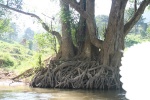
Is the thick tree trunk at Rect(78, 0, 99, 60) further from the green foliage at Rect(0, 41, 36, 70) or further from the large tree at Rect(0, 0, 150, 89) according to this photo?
the green foliage at Rect(0, 41, 36, 70)

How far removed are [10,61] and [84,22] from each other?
1635 centimetres

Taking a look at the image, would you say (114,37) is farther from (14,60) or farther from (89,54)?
(14,60)

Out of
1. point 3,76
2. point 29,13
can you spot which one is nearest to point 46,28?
point 29,13

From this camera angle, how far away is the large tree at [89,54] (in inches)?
647

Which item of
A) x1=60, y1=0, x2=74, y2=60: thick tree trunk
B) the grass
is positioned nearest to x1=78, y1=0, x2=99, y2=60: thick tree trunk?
x1=60, y1=0, x2=74, y2=60: thick tree trunk

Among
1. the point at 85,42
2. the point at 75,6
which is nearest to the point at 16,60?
the point at 85,42

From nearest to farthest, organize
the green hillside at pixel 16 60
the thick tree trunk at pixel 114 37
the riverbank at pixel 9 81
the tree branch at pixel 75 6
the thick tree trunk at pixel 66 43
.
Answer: the tree branch at pixel 75 6, the thick tree trunk at pixel 114 37, the thick tree trunk at pixel 66 43, the riverbank at pixel 9 81, the green hillside at pixel 16 60

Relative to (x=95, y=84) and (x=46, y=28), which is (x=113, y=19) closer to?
(x=95, y=84)

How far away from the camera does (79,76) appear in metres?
16.4

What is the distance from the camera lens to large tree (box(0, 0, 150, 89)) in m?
16.4

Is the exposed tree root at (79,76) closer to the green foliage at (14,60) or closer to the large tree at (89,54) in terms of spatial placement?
the large tree at (89,54)

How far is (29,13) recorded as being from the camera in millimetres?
18328

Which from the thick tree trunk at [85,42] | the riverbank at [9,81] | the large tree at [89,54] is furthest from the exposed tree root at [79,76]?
the riverbank at [9,81]

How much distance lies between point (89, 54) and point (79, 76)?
1.87 meters
